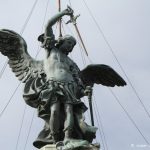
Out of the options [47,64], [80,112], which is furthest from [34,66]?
[80,112]

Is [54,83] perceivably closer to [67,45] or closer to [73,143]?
[67,45]

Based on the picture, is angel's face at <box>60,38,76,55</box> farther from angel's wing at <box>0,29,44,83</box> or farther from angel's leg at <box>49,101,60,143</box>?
angel's leg at <box>49,101,60,143</box>

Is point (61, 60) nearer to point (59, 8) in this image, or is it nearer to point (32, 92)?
point (32, 92)

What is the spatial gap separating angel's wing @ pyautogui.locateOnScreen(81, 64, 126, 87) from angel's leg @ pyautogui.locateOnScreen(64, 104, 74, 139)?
4.45 ft

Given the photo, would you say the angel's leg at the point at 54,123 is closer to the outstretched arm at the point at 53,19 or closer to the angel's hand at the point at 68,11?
the outstretched arm at the point at 53,19

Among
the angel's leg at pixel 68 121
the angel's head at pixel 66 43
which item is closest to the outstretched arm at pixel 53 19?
the angel's head at pixel 66 43

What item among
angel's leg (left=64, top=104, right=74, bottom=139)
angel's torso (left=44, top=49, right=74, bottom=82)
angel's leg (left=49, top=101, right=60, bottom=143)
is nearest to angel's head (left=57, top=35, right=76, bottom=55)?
angel's torso (left=44, top=49, right=74, bottom=82)

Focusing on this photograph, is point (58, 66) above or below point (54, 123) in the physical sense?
above

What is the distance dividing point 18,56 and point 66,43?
110 cm

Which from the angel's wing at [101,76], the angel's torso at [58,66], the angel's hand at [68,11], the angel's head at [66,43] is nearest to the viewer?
the angel's torso at [58,66]

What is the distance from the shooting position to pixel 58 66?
12688 mm

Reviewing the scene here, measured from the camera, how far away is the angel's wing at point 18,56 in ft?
42.6

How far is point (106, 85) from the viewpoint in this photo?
14.1 meters

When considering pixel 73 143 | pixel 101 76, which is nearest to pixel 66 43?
pixel 101 76
